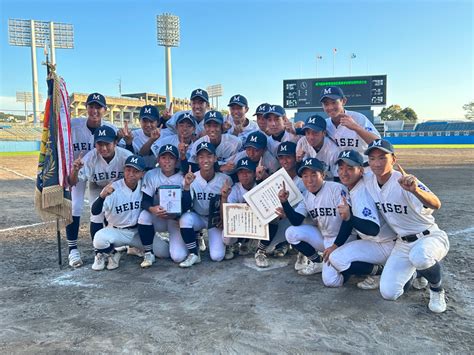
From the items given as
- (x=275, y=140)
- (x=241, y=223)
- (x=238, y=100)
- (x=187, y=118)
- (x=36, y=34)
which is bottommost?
(x=241, y=223)

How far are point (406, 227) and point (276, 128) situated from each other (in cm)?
226

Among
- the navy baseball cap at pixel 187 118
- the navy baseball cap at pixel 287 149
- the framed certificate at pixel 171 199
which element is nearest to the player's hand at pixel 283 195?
the navy baseball cap at pixel 287 149

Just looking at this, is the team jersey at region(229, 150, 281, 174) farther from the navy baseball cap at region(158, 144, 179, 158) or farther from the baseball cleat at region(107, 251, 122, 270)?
the baseball cleat at region(107, 251, 122, 270)

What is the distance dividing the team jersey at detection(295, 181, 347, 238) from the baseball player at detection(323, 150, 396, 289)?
21cm

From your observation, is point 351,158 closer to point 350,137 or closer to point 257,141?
point 350,137

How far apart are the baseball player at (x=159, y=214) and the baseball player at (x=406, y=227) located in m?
2.33

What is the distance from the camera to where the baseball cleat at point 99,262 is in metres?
4.49

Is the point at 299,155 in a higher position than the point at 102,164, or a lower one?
higher

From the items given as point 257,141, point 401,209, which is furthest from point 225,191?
point 401,209

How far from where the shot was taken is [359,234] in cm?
395

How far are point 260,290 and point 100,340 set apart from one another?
153 centimetres

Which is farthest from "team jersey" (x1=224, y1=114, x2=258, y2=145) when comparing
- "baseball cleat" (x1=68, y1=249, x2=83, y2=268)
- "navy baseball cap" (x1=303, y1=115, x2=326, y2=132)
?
"baseball cleat" (x1=68, y1=249, x2=83, y2=268)

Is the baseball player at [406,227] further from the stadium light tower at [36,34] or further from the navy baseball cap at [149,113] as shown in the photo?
the stadium light tower at [36,34]

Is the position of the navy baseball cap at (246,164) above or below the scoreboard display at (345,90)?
below
